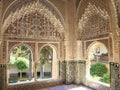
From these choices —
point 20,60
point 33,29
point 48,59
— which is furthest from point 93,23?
point 20,60

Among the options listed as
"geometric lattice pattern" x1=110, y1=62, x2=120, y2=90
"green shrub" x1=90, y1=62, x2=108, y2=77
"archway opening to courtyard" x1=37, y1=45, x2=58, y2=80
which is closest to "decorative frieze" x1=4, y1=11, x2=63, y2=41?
"archway opening to courtyard" x1=37, y1=45, x2=58, y2=80

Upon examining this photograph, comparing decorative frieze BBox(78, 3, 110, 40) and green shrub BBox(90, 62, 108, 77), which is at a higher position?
decorative frieze BBox(78, 3, 110, 40)

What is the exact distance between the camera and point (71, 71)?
6.01 m

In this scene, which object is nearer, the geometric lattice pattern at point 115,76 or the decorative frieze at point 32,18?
the geometric lattice pattern at point 115,76

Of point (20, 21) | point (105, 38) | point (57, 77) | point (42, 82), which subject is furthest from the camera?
point (57, 77)

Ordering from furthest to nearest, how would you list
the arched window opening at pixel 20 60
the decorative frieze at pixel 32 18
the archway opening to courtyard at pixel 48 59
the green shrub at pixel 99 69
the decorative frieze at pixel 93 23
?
1. the arched window opening at pixel 20 60
2. the green shrub at pixel 99 69
3. the archway opening to courtyard at pixel 48 59
4. the decorative frieze at pixel 32 18
5. the decorative frieze at pixel 93 23

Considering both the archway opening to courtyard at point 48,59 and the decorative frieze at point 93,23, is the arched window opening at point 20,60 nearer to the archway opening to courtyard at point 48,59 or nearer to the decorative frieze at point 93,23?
the archway opening to courtyard at point 48,59

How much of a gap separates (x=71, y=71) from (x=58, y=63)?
63 cm

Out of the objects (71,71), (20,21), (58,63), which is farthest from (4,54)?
(71,71)

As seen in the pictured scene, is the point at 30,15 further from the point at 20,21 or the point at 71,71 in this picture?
the point at 71,71

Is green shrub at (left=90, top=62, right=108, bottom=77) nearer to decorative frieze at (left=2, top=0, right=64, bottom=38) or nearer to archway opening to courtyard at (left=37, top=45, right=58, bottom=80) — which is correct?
archway opening to courtyard at (left=37, top=45, right=58, bottom=80)

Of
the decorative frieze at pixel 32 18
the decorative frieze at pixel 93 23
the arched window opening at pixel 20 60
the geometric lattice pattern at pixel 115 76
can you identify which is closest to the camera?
the geometric lattice pattern at pixel 115 76

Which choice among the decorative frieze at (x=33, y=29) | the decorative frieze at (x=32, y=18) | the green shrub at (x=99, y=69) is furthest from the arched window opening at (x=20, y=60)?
the green shrub at (x=99, y=69)

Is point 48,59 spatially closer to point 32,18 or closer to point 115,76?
point 32,18
